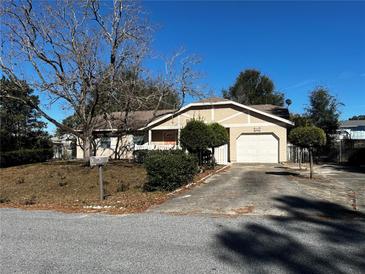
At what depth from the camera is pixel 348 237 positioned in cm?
611

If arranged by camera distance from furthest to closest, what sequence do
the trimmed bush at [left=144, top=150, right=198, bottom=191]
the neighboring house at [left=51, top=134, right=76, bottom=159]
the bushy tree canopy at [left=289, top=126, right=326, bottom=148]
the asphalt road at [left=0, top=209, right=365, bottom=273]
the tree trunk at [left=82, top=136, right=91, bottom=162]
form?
1. the neighboring house at [left=51, top=134, right=76, bottom=159]
2. the tree trunk at [left=82, top=136, right=91, bottom=162]
3. the bushy tree canopy at [left=289, top=126, right=326, bottom=148]
4. the trimmed bush at [left=144, top=150, right=198, bottom=191]
5. the asphalt road at [left=0, top=209, right=365, bottom=273]

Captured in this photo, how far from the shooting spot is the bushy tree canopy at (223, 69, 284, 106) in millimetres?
57656

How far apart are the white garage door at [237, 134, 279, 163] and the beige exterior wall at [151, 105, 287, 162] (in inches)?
11.8

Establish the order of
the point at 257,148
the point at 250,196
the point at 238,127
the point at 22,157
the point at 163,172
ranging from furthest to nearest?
the point at 238,127 → the point at 257,148 → the point at 22,157 → the point at 163,172 → the point at 250,196

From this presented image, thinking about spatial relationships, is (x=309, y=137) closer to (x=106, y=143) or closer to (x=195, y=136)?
(x=195, y=136)

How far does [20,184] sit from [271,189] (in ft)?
33.4

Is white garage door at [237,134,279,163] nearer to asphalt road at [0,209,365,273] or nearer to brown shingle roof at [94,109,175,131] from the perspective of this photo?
brown shingle roof at [94,109,175,131]

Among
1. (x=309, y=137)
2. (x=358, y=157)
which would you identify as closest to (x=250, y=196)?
(x=309, y=137)

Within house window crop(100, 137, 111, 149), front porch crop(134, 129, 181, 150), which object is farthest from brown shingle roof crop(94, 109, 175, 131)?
house window crop(100, 137, 111, 149)

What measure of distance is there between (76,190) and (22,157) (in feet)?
45.7

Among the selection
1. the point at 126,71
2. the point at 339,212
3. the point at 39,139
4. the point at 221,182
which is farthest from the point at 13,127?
the point at 339,212

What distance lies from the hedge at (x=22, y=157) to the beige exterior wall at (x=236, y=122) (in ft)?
32.3

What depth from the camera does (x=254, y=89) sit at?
195 feet

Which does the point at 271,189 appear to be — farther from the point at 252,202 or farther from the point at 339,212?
the point at 339,212
